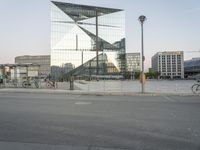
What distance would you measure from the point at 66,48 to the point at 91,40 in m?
13.7

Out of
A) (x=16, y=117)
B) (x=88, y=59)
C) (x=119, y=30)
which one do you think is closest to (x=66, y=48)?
(x=88, y=59)

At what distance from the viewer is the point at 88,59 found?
454 feet

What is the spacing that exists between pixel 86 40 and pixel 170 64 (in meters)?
74.4

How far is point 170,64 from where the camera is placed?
19062cm

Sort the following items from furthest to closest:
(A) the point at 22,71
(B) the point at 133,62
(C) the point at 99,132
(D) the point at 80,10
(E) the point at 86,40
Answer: (B) the point at 133,62
(D) the point at 80,10
(E) the point at 86,40
(A) the point at 22,71
(C) the point at 99,132

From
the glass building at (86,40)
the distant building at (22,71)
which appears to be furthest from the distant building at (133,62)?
the distant building at (22,71)

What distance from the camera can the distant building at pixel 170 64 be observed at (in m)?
190

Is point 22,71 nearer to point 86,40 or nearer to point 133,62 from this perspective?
point 86,40

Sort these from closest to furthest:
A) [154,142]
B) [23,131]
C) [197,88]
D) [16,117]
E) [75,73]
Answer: [154,142], [23,131], [16,117], [197,88], [75,73]

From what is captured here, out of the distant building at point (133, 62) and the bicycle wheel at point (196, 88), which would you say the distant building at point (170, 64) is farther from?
the bicycle wheel at point (196, 88)

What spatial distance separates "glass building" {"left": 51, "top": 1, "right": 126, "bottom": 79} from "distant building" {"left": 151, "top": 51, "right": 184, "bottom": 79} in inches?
1984

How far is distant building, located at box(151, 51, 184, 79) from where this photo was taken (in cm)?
18950

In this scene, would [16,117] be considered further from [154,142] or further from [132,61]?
[132,61]

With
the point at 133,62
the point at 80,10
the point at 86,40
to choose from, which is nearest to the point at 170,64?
the point at 133,62
